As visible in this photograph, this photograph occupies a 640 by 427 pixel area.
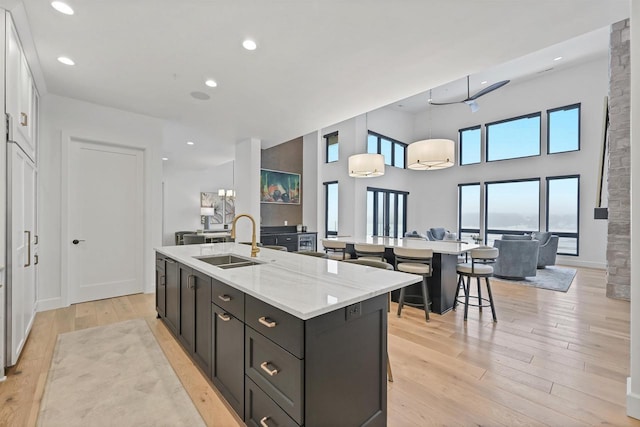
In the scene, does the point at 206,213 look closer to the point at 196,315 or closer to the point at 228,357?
the point at 196,315

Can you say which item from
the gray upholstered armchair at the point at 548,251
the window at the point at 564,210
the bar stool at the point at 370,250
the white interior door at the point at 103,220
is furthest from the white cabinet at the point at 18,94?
the window at the point at 564,210

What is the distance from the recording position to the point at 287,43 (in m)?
2.59

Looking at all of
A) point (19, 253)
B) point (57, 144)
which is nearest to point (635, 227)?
point (19, 253)

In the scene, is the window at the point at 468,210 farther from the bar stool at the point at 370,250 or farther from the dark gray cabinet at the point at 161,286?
the dark gray cabinet at the point at 161,286

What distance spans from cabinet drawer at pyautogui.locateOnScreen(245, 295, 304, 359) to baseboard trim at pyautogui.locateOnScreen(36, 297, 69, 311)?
12.4ft

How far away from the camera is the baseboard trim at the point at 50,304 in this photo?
11.8ft

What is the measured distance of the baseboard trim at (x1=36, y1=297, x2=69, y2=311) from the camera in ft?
11.8

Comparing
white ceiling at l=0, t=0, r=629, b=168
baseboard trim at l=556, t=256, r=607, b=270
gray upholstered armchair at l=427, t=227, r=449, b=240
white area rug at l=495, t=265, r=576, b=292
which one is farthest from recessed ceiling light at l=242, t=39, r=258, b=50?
baseboard trim at l=556, t=256, r=607, b=270

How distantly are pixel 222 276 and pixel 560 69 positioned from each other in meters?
9.84

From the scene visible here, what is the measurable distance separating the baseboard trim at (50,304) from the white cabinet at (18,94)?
188 centimetres

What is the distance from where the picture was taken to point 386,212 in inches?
368

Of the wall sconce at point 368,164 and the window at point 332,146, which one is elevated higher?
the window at point 332,146

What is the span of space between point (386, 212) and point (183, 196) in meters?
6.73

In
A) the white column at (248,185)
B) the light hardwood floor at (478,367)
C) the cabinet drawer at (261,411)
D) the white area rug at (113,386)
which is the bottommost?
the white area rug at (113,386)
